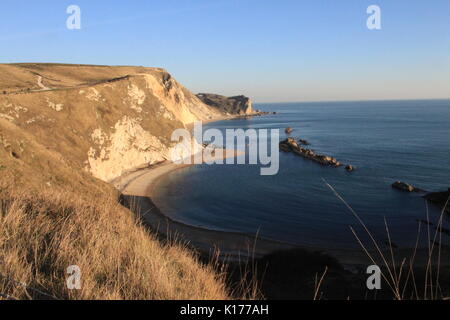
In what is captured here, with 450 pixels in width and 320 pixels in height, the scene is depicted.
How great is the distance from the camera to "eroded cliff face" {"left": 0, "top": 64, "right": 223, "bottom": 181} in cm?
3434

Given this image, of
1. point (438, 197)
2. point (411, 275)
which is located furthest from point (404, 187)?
point (411, 275)

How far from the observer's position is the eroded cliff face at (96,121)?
3434cm

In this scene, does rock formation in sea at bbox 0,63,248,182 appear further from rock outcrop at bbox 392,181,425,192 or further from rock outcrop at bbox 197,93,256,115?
rock outcrop at bbox 197,93,256,115

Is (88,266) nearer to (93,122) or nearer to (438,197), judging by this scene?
(438,197)

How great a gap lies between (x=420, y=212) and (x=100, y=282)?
105ft

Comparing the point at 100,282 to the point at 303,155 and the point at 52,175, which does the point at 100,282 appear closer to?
the point at 52,175

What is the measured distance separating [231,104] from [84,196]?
175 metres

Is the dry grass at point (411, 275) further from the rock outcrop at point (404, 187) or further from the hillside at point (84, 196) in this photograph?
the rock outcrop at point (404, 187)

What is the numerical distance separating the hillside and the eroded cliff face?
15cm

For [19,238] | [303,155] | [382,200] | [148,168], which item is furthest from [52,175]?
[303,155]

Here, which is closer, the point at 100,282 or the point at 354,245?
the point at 100,282

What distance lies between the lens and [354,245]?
22859 millimetres

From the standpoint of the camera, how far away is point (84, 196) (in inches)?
577
